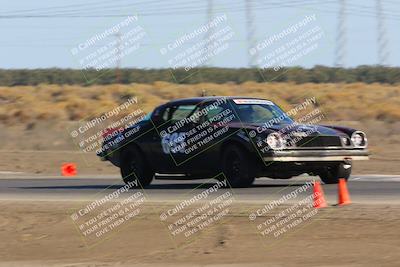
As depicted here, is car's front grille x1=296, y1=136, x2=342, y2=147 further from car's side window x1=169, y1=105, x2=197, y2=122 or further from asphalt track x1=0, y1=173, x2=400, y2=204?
car's side window x1=169, y1=105, x2=197, y2=122

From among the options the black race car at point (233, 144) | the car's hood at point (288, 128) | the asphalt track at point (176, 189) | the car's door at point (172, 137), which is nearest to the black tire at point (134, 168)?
the black race car at point (233, 144)

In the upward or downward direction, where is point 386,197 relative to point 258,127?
downward

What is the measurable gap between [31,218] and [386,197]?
5.31 metres

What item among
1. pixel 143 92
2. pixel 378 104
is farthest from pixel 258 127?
pixel 143 92

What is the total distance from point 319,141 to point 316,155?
0.25 m

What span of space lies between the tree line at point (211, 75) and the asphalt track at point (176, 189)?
55677 millimetres

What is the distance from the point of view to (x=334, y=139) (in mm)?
17953

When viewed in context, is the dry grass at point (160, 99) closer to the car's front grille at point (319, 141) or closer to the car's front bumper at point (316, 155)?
the car's front bumper at point (316, 155)

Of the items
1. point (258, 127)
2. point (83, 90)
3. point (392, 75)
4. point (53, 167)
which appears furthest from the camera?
point (392, 75)

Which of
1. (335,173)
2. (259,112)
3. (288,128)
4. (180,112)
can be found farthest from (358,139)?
(180,112)

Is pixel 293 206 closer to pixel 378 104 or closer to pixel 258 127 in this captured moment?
pixel 258 127

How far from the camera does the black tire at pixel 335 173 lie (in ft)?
60.7

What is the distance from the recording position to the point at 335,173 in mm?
18750

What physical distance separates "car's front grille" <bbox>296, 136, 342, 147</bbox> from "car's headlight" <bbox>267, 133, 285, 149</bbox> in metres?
0.36
